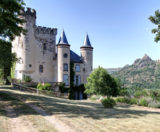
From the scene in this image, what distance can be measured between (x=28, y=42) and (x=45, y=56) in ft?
15.6

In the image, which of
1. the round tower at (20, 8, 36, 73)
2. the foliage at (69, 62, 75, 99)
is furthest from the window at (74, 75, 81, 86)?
the round tower at (20, 8, 36, 73)

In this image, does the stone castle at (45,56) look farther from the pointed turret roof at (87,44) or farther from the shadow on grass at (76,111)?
the shadow on grass at (76,111)

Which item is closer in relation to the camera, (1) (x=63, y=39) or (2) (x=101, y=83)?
(2) (x=101, y=83)

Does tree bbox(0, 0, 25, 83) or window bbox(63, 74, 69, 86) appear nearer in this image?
tree bbox(0, 0, 25, 83)

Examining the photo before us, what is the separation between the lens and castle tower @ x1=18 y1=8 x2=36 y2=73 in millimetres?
34125

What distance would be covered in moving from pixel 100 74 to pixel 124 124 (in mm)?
17737

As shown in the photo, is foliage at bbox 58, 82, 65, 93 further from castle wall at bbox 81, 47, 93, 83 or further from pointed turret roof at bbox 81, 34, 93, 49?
pointed turret roof at bbox 81, 34, 93, 49

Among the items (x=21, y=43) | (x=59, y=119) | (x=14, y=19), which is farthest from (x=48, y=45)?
(x=59, y=119)

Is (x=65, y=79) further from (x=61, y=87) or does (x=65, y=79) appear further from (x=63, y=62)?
(x=63, y=62)

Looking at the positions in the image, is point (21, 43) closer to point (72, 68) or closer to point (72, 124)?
point (72, 68)

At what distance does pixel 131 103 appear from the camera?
76.8ft

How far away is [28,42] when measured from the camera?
34562mm

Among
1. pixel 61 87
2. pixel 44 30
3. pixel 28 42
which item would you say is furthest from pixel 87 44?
pixel 28 42

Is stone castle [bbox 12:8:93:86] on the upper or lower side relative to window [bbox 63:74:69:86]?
upper
